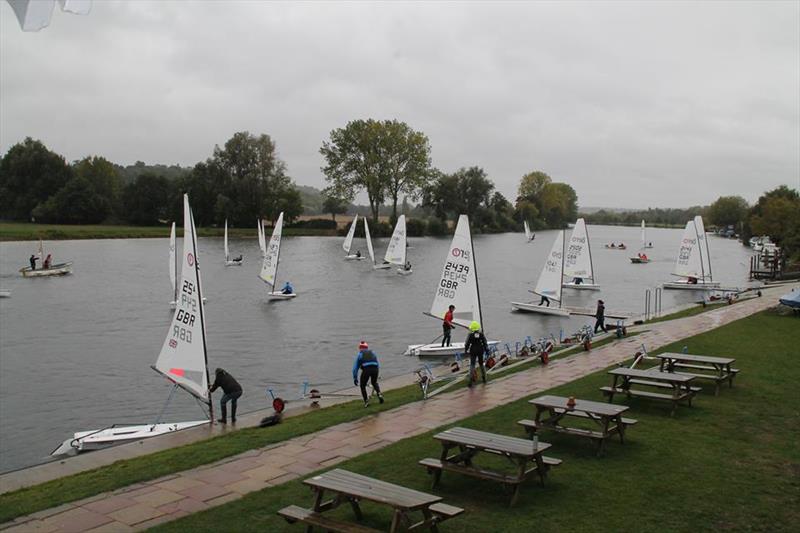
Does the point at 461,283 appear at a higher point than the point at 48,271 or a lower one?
higher

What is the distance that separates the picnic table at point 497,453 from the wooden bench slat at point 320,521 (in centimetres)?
202

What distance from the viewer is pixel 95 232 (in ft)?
372

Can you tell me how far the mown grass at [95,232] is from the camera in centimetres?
10544

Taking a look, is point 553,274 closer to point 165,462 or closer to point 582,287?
point 582,287

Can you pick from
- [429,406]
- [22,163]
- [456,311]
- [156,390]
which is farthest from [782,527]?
[22,163]

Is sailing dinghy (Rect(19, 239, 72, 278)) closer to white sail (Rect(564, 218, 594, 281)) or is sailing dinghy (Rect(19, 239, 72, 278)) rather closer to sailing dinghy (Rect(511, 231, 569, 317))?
sailing dinghy (Rect(511, 231, 569, 317))

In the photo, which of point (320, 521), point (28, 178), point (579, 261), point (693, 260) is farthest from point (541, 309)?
point (28, 178)

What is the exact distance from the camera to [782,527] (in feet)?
27.7

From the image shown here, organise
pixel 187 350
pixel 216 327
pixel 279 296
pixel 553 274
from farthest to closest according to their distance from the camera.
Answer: pixel 279 296
pixel 553 274
pixel 216 327
pixel 187 350

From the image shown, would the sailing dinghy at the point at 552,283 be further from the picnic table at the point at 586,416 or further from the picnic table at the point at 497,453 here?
the picnic table at the point at 497,453

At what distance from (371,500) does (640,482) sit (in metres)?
4.62

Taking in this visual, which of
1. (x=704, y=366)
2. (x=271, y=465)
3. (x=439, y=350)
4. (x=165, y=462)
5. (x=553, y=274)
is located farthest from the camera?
(x=553, y=274)

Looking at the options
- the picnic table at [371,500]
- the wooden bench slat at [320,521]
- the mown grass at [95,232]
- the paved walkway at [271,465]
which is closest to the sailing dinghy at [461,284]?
the paved walkway at [271,465]

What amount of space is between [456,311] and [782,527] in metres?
17.2
